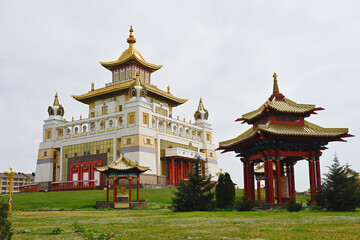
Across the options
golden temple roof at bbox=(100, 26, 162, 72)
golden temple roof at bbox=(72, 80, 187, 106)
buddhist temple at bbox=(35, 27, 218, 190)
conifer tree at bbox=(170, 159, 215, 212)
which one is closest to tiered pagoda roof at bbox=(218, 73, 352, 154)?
conifer tree at bbox=(170, 159, 215, 212)

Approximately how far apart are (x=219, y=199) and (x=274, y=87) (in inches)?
413

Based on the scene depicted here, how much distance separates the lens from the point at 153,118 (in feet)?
227

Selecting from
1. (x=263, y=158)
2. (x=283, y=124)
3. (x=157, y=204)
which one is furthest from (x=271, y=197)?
(x=157, y=204)

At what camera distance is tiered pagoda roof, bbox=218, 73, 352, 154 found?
28.9m

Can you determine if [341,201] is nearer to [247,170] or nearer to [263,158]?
[263,158]

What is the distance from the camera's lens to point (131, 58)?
7700 centimetres

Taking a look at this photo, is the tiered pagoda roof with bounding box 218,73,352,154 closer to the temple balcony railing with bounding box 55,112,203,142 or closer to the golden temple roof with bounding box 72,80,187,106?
the temple balcony railing with bounding box 55,112,203,142

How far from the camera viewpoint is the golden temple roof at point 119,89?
244 feet

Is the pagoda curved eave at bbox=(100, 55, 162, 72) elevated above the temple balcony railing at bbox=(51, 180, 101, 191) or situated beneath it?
elevated above

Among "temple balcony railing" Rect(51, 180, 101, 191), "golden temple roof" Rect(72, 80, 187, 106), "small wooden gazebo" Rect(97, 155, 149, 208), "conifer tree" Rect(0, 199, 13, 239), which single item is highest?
"golden temple roof" Rect(72, 80, 187, 106)

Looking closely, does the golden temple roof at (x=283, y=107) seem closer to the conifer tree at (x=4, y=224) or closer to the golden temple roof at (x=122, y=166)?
the golden temple roof at (x=122, y=166)

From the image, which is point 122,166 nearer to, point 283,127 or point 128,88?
point 283,127

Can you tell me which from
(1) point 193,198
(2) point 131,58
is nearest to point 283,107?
(1) point 193,198

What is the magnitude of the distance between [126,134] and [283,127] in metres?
39.2
